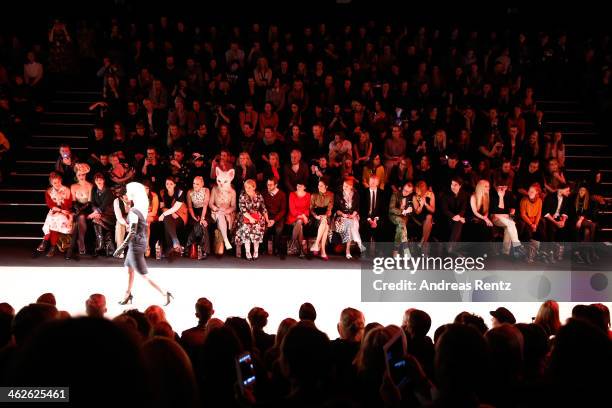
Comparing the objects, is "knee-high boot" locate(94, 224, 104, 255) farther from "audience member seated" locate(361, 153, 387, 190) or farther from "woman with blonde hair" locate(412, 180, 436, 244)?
"woman with blonde hair" locate(412, 180, 436, 244)

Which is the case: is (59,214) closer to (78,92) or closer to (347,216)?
(347,216)

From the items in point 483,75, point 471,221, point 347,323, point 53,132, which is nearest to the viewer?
point 347,323

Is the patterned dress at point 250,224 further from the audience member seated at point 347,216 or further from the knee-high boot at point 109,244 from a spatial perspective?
the knee-high boot at point 109,244

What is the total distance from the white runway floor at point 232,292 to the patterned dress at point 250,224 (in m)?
0.59

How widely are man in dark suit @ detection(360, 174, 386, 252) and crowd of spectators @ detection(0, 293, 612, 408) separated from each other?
4.33 metres

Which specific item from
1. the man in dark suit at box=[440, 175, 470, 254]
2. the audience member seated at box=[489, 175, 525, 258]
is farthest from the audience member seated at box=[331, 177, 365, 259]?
the audience member seated at box=[489, 175, 525, 258]

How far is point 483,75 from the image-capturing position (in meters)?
11.0

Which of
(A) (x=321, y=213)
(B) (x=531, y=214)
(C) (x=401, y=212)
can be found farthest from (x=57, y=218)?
(B) (x=531, y=214)

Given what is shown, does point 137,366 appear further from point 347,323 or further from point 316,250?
point 316,250

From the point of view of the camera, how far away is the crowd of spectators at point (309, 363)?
38.3 inches

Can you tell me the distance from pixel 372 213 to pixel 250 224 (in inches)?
66.5

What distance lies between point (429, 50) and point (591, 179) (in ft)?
13.8

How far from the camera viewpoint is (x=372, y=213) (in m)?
8.12

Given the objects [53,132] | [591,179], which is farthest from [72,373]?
[53,132]
